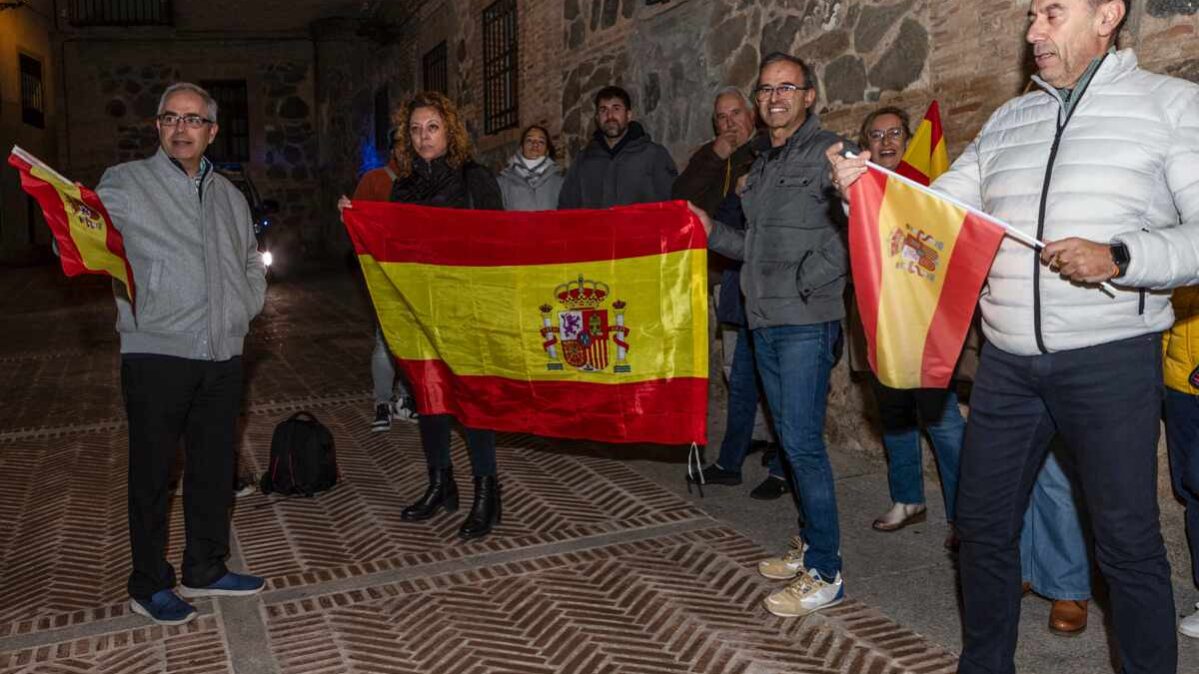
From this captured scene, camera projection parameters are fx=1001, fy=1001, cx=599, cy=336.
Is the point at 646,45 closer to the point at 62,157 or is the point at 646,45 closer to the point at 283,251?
the point at 283,251

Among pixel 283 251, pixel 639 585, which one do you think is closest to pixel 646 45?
pixel 639 585

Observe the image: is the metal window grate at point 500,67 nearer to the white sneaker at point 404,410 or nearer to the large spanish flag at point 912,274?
the white sneaker at point 404,410

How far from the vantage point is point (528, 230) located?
4.90 m

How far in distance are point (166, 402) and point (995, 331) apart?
3.06m

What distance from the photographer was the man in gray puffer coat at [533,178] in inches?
301

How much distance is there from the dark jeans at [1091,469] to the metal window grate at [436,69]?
559 inches

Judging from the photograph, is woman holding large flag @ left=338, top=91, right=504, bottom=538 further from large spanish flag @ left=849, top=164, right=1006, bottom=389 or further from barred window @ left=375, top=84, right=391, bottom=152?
barred window @ left=375, top=84, right=391, bottom=152

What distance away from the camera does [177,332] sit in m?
3.92

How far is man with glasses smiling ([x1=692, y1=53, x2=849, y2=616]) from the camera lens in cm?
395

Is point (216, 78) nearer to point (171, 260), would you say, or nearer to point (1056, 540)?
point (171, 260)

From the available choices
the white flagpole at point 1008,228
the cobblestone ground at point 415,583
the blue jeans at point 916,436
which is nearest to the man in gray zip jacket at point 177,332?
the cobblestone ground at point 415,583

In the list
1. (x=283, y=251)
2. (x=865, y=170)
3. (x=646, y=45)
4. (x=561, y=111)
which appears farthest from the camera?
(x=283, y=251)

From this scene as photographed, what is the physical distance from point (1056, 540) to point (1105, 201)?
174cm

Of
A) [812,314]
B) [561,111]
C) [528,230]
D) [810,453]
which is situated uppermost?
[561,111]
